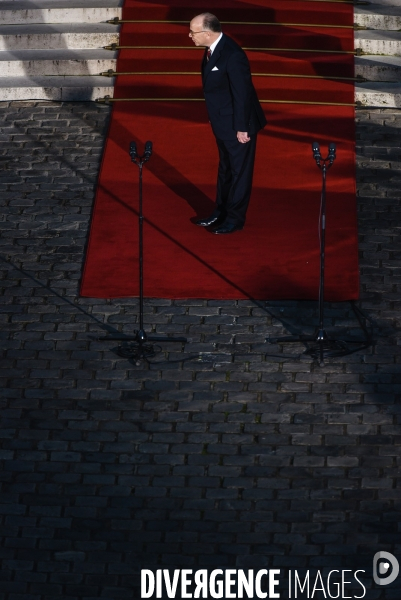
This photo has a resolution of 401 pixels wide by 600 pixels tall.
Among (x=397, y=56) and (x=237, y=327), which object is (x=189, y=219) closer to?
(x=237, y=327)

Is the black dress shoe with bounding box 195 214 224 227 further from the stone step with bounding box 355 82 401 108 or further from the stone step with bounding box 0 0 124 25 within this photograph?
the stone step with bounding box 0 0 124 25

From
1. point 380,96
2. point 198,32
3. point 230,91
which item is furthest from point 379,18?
point 198,32

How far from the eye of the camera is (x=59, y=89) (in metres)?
14.0

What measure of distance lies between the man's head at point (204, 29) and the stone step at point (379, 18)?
4.15 meters

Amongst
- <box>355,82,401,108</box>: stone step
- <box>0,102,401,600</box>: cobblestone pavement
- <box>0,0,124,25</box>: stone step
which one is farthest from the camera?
<box>0,0,124,25</box>: stone step

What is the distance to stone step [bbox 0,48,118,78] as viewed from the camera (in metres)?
14.2

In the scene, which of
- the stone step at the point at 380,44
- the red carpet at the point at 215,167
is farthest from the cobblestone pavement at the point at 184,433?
the stone step at the point at 380,44

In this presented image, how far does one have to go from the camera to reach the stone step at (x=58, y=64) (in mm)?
14219

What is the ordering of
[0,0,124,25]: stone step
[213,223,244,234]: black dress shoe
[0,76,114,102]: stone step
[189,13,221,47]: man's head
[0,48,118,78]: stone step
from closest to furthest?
[189,13,221,47]: man's head
[213,223,244,234]: black dress shoe
[0,76,114,102]: stone step
[0,48,118,78]: stone step
[0,0,124,25]: stone step

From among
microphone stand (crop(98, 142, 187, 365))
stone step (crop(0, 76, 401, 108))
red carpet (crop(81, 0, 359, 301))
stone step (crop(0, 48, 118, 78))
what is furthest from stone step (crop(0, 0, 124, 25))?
microphone stand (crop(98, 142, 187, 365))

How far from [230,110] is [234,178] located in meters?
0.65

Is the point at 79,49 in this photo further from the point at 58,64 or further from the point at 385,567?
the point at 385,567

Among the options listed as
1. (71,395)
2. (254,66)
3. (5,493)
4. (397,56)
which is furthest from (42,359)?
(397,56)

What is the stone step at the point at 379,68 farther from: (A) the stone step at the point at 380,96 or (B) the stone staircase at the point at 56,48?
(B) the stone staircase at the point at 56,48
